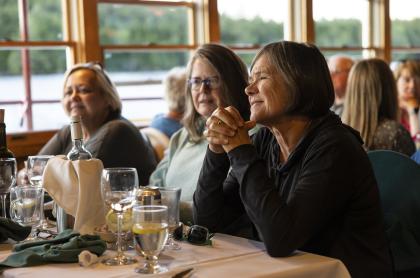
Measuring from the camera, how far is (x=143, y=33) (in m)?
5.66

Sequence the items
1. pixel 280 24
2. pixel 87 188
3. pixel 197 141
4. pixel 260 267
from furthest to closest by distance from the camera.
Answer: pixel 280 24 < pixel 197 141 < pixel 87 188 < pixel 260 267

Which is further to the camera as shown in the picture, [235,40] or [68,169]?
[235,40]

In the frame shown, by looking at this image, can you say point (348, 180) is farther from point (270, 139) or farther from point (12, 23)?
point (12, 23)

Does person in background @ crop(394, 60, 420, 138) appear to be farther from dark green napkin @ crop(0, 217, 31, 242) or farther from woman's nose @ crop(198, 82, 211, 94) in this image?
dark green napkin @ crop(0, 217, 31, 242)

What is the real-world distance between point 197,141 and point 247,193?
4.40ft

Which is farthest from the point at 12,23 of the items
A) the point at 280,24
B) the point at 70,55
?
the point at 280,24

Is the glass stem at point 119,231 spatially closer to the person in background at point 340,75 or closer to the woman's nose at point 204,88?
the woman's nose at point 204,88

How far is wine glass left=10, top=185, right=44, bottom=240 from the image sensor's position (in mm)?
2055

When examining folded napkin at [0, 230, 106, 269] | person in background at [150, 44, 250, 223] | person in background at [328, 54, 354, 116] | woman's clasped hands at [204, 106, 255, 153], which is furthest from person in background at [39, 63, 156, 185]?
person in background at [328, 54, 354, 116]

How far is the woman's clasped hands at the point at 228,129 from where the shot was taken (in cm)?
198

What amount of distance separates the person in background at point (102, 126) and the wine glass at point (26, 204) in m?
1.36

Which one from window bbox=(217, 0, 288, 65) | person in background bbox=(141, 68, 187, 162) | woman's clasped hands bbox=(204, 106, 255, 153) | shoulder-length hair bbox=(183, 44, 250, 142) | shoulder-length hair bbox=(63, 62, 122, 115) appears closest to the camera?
woman's clasped hands bbox=(204, 106, 255, 153)

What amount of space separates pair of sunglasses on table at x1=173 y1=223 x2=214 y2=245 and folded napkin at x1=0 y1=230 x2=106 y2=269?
0.25m

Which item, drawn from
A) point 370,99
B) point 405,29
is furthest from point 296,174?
point 405,29
